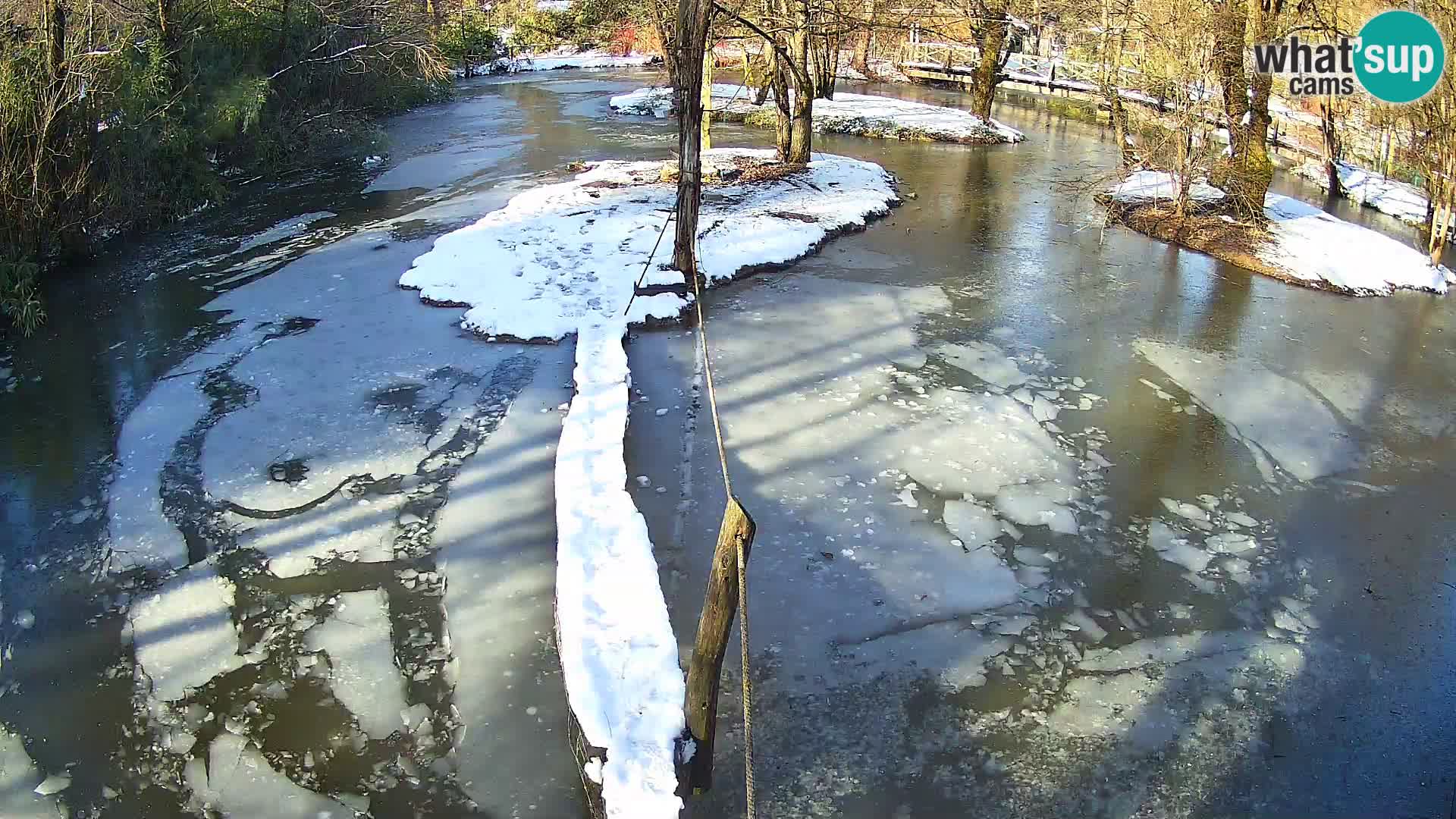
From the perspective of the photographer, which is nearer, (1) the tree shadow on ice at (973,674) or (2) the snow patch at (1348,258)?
(1) the tree shadow on ice at (973,674)

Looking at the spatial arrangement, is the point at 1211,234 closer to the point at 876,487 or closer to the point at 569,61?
the point at 876,487

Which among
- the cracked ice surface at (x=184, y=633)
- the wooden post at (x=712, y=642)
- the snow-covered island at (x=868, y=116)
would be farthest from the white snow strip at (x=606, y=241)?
the wooden post at (x=712, y=642)

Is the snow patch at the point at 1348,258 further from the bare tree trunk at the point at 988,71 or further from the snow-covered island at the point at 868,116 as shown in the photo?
the bare tree trunk at the point at 988,71

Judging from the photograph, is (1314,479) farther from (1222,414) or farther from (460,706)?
(460,706)

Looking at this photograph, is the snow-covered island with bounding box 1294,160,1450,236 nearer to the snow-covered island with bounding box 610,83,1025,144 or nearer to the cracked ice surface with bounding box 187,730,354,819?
the snow-covered island with bounding box 610,83,1025,144

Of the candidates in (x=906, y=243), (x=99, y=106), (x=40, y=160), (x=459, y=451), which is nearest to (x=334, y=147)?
(x=99, y=106)

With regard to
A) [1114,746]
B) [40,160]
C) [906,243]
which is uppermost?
[40,160]
